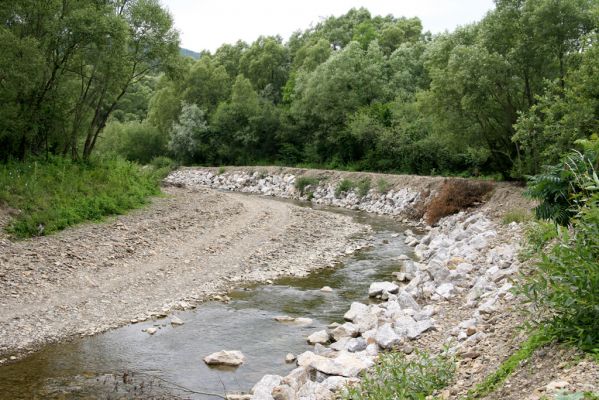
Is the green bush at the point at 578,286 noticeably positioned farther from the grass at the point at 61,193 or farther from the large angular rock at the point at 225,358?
the grass at the point at 61,193

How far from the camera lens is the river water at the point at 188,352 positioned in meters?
7.67

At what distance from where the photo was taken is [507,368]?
5066 millimetres

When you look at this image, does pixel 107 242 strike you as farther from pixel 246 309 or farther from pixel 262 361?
pixel 262 361

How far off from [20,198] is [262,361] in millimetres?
12243

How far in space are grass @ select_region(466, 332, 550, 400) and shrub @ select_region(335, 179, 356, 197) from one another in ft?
99.0

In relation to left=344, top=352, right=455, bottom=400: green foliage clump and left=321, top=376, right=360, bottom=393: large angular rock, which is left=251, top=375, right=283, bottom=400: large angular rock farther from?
left=344, top=352, right=455, bottom=400: green foliage clump

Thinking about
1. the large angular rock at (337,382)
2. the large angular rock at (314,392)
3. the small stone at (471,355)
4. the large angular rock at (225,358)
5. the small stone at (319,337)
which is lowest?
the large angular rock at (225,358)

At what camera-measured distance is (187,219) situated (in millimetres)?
21672

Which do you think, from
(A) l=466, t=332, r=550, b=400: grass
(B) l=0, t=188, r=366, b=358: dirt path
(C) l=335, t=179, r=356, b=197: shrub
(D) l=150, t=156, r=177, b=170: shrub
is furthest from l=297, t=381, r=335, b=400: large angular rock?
(D) l=150, t=156, r=177, b=170: shrub

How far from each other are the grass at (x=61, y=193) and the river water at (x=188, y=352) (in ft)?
24.0

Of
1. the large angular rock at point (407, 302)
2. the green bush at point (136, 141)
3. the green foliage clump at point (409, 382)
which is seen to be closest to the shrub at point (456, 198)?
the large angular rock at point (407, 302)

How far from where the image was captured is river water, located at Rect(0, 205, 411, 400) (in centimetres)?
767

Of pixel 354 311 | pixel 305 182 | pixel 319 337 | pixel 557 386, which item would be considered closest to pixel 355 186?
pixel 305 182

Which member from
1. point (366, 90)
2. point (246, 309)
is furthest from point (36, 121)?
point (366, 90)
